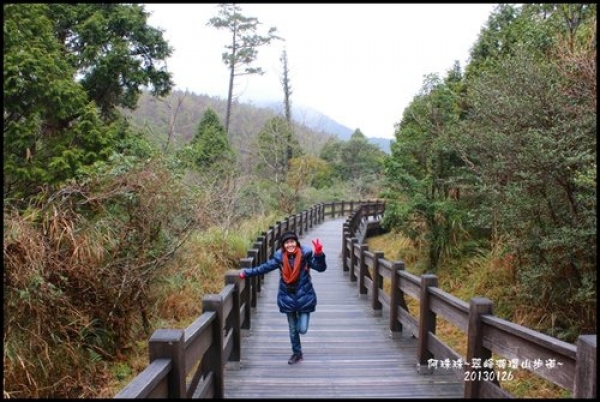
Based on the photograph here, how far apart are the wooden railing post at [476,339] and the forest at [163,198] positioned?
225cm

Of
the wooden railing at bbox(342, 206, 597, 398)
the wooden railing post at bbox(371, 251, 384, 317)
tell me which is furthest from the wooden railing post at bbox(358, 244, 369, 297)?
the wooden railing at bbox(342, 206, 597, 398)

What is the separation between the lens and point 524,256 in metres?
6.61

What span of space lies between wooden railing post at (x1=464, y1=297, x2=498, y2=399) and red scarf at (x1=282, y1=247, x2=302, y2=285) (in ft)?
6.16

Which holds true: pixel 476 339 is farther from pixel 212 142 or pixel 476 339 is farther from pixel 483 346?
pixel 212 142

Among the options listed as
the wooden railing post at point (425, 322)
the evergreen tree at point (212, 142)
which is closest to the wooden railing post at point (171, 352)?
the wooden railing post at point (425, 322)

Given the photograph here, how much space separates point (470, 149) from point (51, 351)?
7.47 m

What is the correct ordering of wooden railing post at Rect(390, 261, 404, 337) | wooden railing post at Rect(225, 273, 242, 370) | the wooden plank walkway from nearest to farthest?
the wooden plank walkway
wooden railing post at Rect(225, 273, 242, 370)
wooden railing post at Rect(390, 261, 404, 337)

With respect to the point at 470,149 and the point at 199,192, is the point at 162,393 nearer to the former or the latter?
the point at 199,192

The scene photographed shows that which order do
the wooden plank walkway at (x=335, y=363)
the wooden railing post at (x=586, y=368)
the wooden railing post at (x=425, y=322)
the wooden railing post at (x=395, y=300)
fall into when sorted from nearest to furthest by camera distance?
the wooden railing post at (x=586, y=368) → the wooden plank walkway at (x=335, y=363) → the wooden railing post at (x=425, y=322) → the wooden railing post at (x=395, y=300)

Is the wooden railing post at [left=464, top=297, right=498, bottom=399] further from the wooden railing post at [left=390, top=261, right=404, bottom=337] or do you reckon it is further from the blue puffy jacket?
the wooden railing post at [left=390, top=261, right=404, bottom=337]

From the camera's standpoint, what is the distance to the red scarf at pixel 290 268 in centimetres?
484

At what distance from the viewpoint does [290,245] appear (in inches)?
190

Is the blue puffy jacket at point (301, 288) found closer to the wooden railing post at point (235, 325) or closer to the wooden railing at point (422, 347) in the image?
the wooden railing post at point (235, 325)

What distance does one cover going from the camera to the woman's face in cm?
483
